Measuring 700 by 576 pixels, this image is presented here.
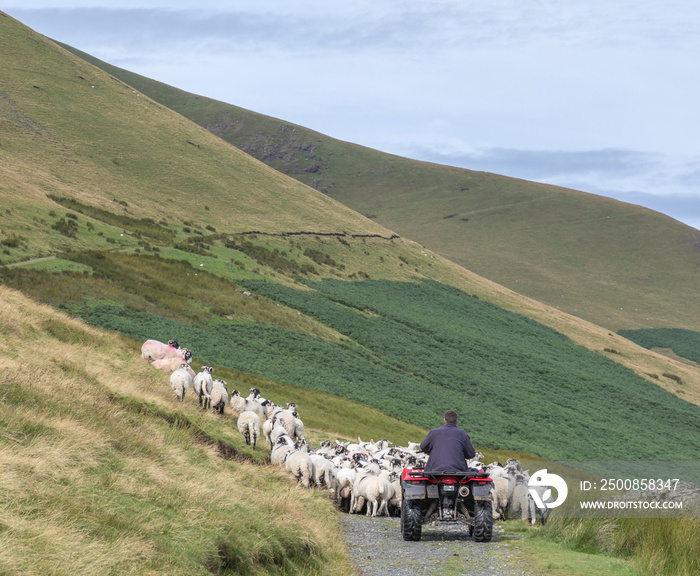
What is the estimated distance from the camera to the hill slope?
50.7 meters

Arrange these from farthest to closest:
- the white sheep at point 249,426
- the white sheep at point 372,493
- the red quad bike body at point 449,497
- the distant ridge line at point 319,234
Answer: the distant ridge line at point 319,234 → the white sheep at point 249,426 → the white sheep at point 372,493 → the red quad bike body at point 449,497

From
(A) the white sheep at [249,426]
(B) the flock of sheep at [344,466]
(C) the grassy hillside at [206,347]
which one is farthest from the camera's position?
(A) the white sheep at [249,426]

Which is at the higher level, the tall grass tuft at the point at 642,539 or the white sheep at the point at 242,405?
the tall grass tuft at the point at 642,539

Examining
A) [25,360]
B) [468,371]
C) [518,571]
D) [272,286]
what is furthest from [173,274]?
[518,571]

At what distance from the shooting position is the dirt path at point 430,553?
1096cm

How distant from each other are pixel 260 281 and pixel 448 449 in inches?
2264

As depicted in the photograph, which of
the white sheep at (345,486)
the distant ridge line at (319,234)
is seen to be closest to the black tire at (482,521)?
the white sheep at (345,486)

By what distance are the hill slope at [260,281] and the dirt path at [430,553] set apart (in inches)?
1134

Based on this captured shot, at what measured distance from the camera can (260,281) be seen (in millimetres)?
69688

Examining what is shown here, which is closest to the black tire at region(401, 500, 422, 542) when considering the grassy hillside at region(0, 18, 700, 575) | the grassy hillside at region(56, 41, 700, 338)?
the grassy hillside at region(0, 18, 700, 575)

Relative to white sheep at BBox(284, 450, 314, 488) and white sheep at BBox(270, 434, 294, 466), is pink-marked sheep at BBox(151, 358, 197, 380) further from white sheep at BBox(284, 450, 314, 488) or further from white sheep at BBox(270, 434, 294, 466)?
white sheep at BBox(284, 450, 314, 488)

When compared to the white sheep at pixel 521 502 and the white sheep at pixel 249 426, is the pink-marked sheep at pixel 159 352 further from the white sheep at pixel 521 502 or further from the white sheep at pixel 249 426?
the white sheep at pixel 521 502

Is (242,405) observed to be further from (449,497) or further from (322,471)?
(449,497)

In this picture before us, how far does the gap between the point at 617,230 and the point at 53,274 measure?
16907 centimetres
